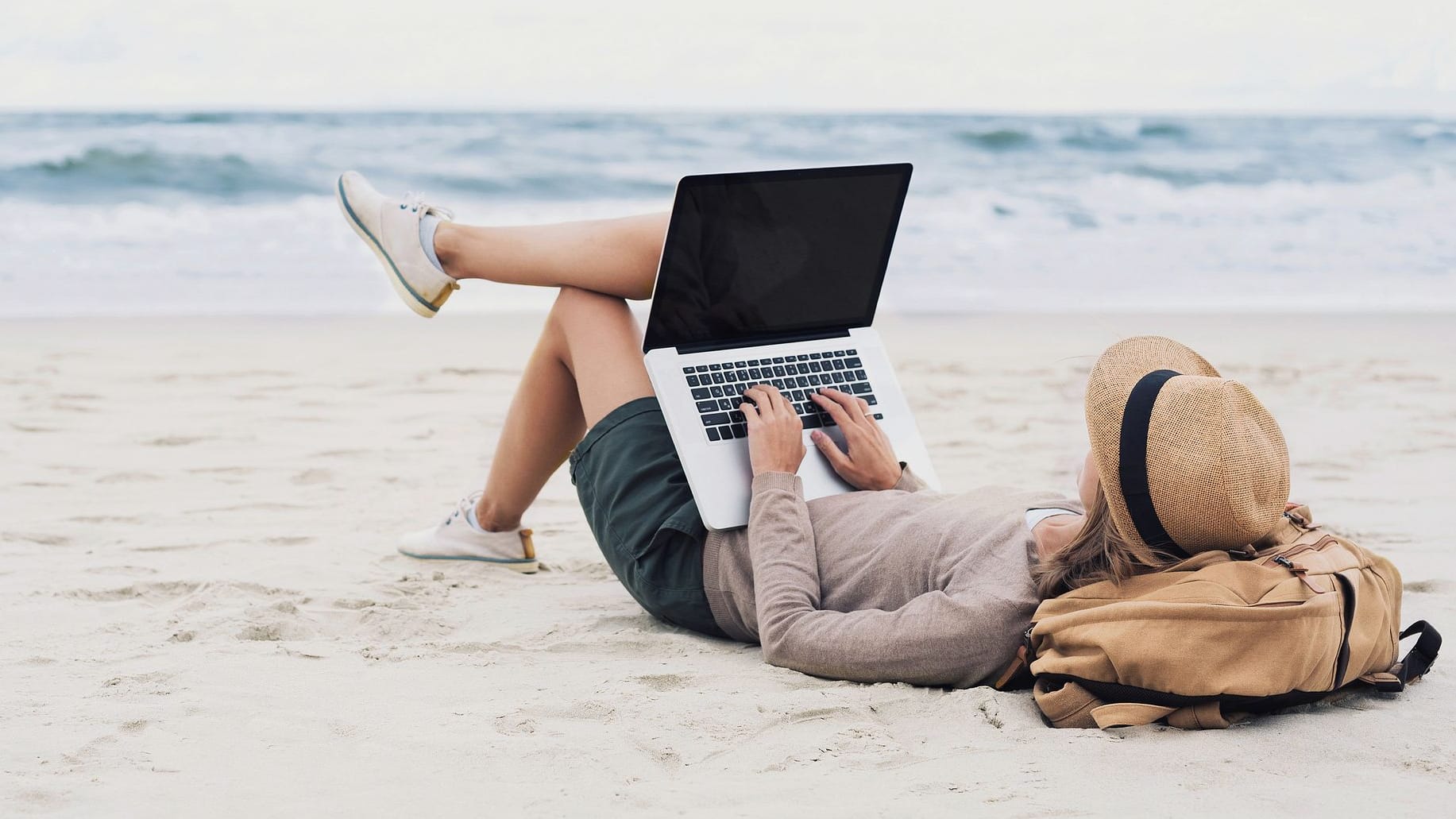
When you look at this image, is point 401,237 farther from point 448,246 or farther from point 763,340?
point 763,340

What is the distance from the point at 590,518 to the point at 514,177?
35.7ft

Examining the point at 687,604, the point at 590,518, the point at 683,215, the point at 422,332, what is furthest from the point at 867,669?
the point at 422,332

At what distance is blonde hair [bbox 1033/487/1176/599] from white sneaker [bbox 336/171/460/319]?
156cm

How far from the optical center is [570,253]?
273 centimetres

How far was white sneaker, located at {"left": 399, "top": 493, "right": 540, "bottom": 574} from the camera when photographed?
318 centimetres

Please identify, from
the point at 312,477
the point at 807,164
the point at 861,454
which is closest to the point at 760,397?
the point at 861,454

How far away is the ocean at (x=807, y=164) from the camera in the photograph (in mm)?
8336

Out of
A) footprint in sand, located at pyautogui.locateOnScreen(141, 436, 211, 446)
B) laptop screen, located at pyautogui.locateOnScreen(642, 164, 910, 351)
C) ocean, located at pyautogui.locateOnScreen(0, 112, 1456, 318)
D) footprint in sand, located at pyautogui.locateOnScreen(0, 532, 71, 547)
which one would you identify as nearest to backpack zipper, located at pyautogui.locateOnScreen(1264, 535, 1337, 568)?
laptop screen, located at pyautogui.locateOnScreen(642, 164, 910, 351)

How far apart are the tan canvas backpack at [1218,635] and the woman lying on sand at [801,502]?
0.07 m

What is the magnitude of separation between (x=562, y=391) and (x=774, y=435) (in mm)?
685

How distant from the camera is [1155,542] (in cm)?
193

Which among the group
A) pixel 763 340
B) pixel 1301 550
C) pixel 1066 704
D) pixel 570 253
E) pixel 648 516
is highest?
pixel 570 253

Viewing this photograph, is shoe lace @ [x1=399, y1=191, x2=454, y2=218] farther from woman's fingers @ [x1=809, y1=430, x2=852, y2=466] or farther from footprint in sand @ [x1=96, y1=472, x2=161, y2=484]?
footprint in sand @ [x1=96, y1=472, x2=161, y2=484]

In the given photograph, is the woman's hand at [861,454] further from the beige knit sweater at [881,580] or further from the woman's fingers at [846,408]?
the beige knit sweater at [881,580]
